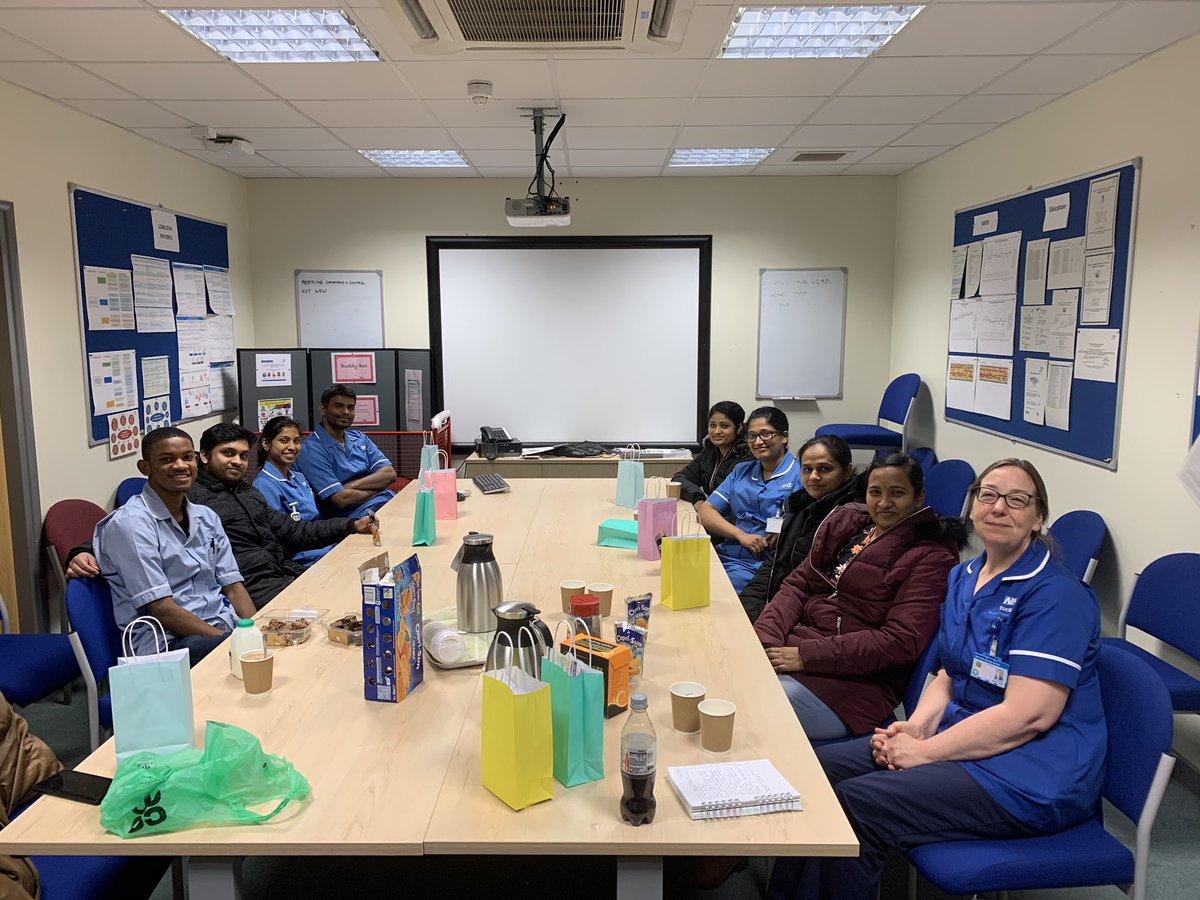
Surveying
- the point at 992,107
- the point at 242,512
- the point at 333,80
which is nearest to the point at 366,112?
the point at 333,80

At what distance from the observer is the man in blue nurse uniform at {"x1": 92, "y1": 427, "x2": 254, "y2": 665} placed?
100 inches

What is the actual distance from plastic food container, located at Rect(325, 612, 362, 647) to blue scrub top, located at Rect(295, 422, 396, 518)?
2176 millimetres

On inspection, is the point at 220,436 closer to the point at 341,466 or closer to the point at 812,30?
the point at 341,466

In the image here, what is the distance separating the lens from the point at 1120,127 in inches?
138

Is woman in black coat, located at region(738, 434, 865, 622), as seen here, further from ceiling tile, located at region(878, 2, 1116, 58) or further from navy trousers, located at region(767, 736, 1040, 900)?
ceiling tile, located at region(878, 2, 1116, 58)

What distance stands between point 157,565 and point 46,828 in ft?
4.24

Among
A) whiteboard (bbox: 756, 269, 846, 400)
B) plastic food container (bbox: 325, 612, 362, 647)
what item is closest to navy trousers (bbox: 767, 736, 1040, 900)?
plastic food container (bbox: 325, 612, 362, 647)

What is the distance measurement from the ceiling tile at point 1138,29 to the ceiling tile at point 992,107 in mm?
690

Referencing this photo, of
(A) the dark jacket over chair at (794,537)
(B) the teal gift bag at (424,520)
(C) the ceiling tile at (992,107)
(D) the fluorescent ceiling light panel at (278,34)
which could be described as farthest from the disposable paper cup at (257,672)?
(C) the ceiling tile at (992,107)

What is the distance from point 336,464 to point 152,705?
2.94 meters

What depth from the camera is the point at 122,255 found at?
4.44 metres

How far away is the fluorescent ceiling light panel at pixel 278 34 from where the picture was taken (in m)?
2.94

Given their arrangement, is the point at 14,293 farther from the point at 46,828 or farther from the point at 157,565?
the point at 46,828

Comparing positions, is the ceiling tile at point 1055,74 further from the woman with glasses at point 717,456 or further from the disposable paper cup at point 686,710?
the disposable paper cup at point 686,710
